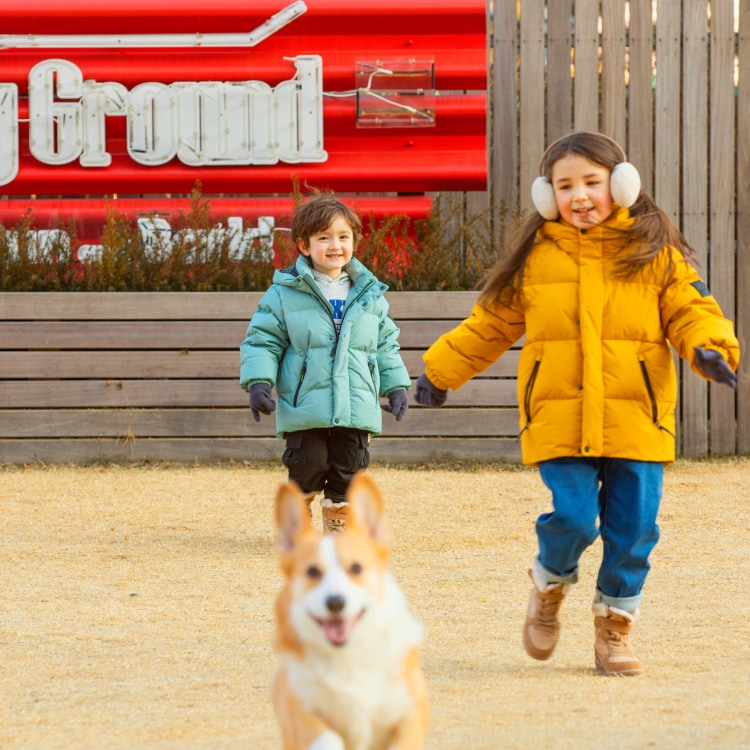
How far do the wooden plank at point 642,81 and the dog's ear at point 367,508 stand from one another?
7263 millimetres

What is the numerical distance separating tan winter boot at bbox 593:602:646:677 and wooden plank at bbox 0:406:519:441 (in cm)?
479

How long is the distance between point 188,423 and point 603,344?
5256 millimetres

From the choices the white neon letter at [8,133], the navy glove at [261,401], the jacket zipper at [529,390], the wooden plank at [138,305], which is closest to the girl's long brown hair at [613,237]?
the jacket zipper at [529,390]

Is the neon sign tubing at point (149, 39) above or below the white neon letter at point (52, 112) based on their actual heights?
above

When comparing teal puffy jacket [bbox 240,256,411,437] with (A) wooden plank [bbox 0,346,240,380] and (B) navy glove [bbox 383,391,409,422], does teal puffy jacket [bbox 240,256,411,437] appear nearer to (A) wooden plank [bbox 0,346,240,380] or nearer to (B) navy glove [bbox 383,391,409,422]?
(B) navy glove [bbox 383,391,409,422]

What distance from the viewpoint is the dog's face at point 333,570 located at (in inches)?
85.6

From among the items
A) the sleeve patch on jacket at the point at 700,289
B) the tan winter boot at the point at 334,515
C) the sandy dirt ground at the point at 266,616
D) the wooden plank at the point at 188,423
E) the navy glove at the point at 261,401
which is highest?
the sleeve patch on jacket at the point at 700,289

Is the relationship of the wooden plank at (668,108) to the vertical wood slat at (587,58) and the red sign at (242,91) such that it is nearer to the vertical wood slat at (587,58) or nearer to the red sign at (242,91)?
the vertical wood slat at (587,58)

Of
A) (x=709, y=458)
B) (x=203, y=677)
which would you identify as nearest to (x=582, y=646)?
(x=203, y=677)

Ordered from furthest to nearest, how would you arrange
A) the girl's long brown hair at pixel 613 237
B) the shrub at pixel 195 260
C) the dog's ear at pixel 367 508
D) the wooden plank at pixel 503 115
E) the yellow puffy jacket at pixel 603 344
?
the wooden plank at pixel 503 115, the shrub at pixel 195 260, the girl's long brown hair at pixel 613 237, the yellow puffy jacket at pixel 603 344, the dog's ear at pixel 367 508

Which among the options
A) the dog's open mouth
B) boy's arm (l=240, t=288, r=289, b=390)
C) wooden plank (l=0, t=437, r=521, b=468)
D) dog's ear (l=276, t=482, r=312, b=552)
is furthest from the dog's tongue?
wooden plank (l=0, t=437, r=521, b=468)

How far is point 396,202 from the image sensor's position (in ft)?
31.5

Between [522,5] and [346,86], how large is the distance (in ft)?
4.88

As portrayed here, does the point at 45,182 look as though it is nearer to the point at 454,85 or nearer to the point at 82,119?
the point at 82,119
